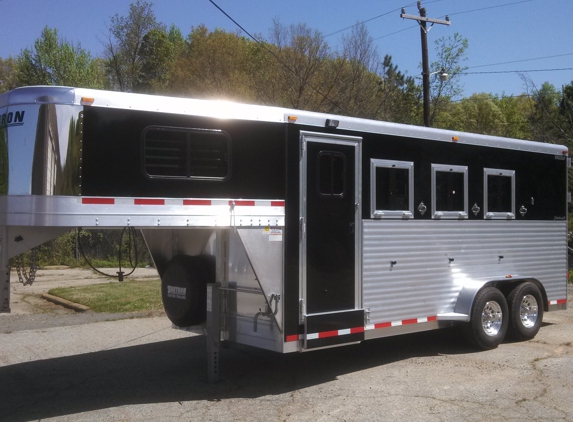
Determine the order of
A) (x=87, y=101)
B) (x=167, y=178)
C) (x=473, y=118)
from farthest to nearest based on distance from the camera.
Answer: (x=473, y=118) → (x=167, y=178) → (x=87, y=101)

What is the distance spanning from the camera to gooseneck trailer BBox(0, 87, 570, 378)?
5.97 metres

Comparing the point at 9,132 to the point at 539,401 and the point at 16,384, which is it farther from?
the point at 539,401

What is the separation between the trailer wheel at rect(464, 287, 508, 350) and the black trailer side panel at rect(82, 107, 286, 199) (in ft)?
11.2

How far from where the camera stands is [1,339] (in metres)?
10.2

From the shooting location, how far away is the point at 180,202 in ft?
21.1

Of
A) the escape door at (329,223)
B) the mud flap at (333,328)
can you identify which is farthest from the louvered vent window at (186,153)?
the mud flap at (333,328)

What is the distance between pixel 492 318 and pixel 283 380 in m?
3.26

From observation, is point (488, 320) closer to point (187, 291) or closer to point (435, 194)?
point (435, 194)

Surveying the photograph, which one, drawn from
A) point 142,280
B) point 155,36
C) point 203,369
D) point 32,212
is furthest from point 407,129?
point 155,36

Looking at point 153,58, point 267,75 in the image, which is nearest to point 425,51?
point 267,75

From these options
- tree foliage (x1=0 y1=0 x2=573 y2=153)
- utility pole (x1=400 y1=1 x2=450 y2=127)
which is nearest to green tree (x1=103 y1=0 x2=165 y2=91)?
tree foliage (x1=0 y1=0 x2=573 y2=153)

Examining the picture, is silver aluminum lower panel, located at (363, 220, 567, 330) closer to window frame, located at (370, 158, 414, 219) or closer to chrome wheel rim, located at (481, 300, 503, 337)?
window frame, located at (370, 158, 414, 219)

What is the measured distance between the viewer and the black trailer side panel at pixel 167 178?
6.01m

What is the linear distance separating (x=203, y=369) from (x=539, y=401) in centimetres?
383
